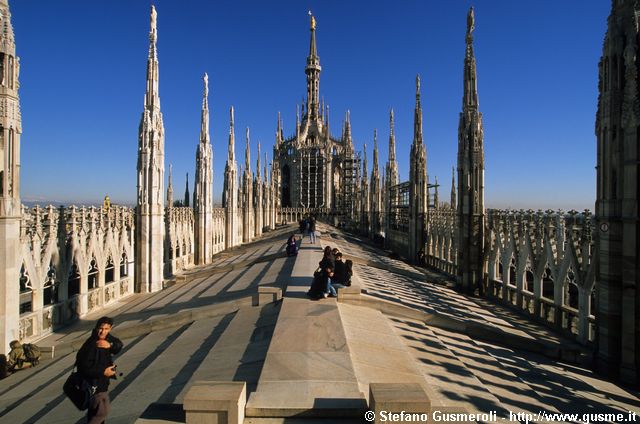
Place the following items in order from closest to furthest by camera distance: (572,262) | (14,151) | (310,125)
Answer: (14,151), (572,262), (310,125)

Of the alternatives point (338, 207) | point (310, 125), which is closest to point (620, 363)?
point (338, 207)

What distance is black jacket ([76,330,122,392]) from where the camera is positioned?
4.32 meters

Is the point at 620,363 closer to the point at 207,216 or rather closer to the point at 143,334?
the point at 143,334

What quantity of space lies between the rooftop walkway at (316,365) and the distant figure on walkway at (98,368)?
0.50m

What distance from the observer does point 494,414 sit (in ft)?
15.4

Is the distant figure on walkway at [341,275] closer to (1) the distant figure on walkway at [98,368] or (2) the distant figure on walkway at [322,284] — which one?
(2) the distant figure on walkway at [322,284]

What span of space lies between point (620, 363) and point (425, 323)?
375 cm

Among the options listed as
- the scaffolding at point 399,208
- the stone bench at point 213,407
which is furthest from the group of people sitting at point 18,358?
the scaffolding at point 399,208

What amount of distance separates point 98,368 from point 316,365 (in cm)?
264

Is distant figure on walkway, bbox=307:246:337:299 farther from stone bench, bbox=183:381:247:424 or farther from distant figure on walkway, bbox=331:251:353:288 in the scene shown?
Answer: stone bench, bbox=183:381:247:424

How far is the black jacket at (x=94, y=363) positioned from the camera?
14.2 ft

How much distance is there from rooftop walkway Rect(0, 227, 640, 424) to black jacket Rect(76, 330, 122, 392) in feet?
2.29

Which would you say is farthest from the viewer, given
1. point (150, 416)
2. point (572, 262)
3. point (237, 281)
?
point (237, 281)

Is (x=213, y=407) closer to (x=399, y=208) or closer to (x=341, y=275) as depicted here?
(x=341, y=275)
